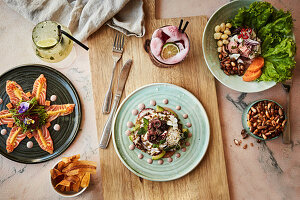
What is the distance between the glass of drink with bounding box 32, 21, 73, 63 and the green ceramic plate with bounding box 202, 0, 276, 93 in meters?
0.88

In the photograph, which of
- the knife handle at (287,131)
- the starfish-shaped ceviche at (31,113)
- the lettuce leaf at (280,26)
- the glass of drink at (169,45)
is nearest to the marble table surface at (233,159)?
the knife handle at (287,131)

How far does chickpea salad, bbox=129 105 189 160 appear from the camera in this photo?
4.76 feet

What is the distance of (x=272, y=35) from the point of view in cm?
157

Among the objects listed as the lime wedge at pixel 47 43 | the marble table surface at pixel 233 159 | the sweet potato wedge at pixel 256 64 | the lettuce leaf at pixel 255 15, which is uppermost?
the lettuce leaf at pixel 255 15

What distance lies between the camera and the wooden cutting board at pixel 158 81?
1.58 meters

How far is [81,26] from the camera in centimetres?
162

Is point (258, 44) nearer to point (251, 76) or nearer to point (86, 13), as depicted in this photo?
point (251, 76)

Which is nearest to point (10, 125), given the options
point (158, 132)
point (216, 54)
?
point (158, 132)

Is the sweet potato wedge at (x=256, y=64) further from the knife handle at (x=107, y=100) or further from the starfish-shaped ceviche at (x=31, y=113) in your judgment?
the starfish-shaped ceviche at (x=31, y=113)

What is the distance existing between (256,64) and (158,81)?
64 cm

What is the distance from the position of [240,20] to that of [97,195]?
1468 mm

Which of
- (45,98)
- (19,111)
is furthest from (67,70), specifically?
(19,111)

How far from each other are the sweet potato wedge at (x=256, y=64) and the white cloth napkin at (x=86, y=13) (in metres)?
0.73

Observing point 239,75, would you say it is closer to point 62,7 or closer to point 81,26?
point 81,26
